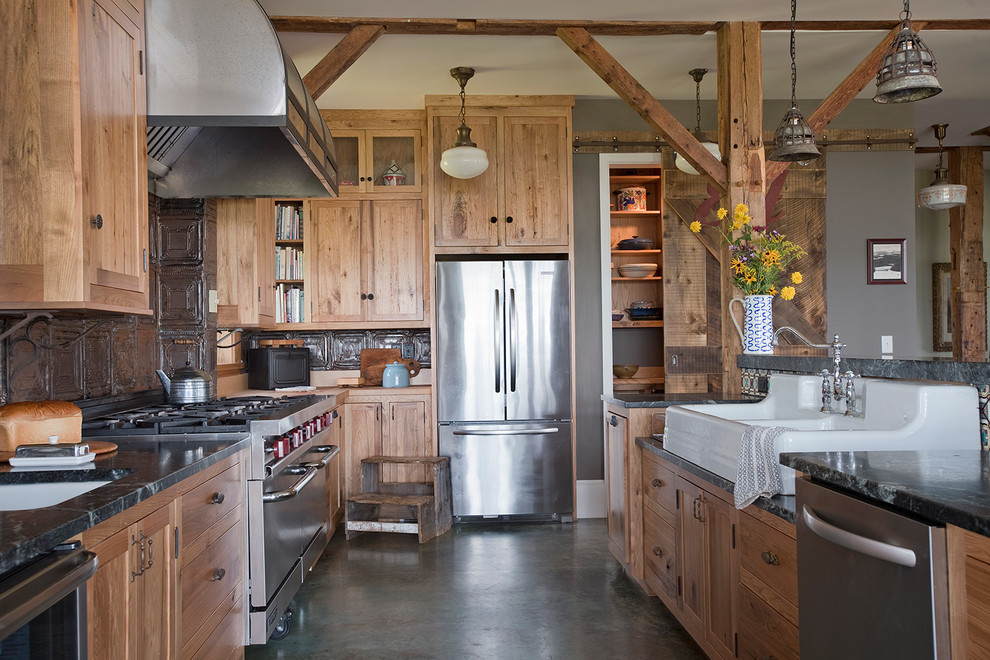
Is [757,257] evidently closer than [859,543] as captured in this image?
No

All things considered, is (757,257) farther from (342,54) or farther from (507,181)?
(342,54)

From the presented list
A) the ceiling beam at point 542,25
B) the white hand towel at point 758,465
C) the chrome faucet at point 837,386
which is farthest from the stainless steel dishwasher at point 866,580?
the ceiling beam at point 542,25

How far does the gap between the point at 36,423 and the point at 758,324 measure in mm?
2929

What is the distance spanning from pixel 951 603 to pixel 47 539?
141cm

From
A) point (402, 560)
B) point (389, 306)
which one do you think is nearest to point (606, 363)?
point (389, 306)

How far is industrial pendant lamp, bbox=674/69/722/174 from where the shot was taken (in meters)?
4.35

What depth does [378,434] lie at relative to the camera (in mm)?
4926

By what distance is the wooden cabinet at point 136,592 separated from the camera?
4.76 ft

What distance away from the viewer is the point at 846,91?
3.99 metres

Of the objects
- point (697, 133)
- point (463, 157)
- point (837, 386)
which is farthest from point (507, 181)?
point (837, 386)

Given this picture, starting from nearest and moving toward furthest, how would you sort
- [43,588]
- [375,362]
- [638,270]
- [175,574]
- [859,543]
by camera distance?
[43,588] < [859,543] < [175,574] < [375,362] < [638,270]

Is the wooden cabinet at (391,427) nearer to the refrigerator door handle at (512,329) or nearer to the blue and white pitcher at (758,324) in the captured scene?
the refrigerator door handle at (512,329)

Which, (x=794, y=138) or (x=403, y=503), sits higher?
(x=794, y=138)

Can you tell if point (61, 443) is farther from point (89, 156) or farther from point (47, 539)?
point (47, 539)
